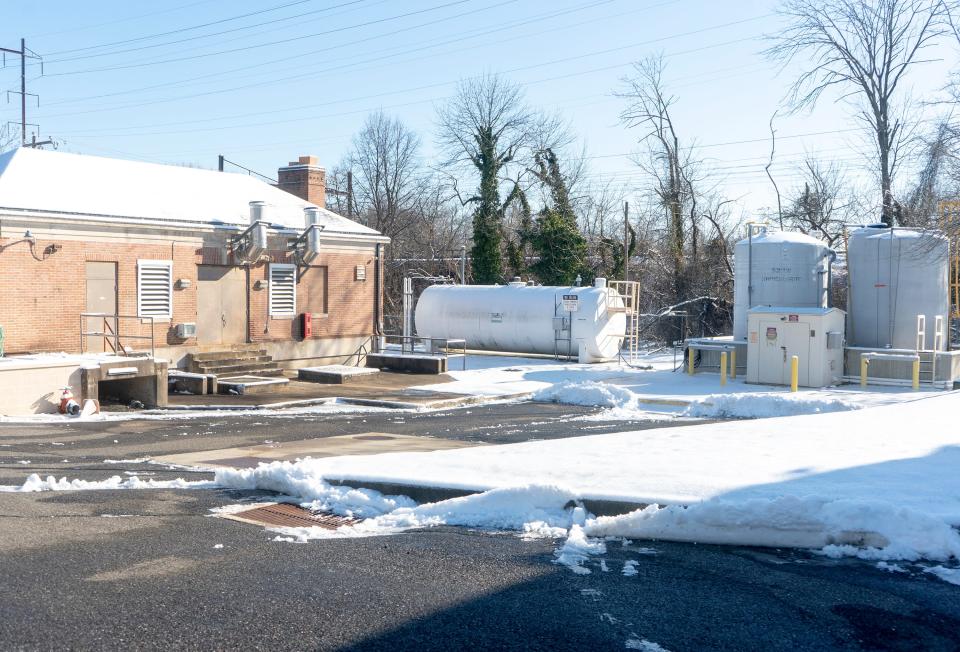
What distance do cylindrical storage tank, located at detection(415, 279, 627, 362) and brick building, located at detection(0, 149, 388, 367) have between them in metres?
4.15

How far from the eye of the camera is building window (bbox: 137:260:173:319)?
23.1 m

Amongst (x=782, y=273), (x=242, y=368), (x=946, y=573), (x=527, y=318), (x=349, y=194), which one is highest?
(x=349, y=194)

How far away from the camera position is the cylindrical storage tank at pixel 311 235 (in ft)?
87.4

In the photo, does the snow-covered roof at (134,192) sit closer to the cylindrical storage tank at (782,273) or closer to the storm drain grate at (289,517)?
the cylindrical storage tank at (782,273)

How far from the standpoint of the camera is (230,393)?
22.0 metres

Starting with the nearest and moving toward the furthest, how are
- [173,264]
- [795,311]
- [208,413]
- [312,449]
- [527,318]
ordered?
[312,449], [208,413], [173,264], [795,311], [527,318]

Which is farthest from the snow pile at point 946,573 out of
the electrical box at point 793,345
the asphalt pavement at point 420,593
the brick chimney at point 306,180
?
the brick chimney at point 306,180

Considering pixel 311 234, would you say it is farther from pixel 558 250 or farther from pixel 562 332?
pixel 558 250

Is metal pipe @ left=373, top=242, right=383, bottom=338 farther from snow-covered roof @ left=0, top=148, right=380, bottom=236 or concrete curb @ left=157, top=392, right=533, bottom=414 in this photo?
concrete curb @ left=157, top=392, right=533, bottom=414

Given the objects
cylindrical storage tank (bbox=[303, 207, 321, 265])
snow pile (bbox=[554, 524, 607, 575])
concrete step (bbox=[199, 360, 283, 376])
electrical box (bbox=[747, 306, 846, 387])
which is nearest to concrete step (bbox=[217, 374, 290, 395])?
concrete step (bbox=[199, 360, 283, 376])

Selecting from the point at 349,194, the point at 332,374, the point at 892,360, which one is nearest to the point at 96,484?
the point at 332,374

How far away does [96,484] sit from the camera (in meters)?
10.4

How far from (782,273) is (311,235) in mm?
13258

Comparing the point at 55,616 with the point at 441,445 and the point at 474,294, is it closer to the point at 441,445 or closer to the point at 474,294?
the point at 441,445
